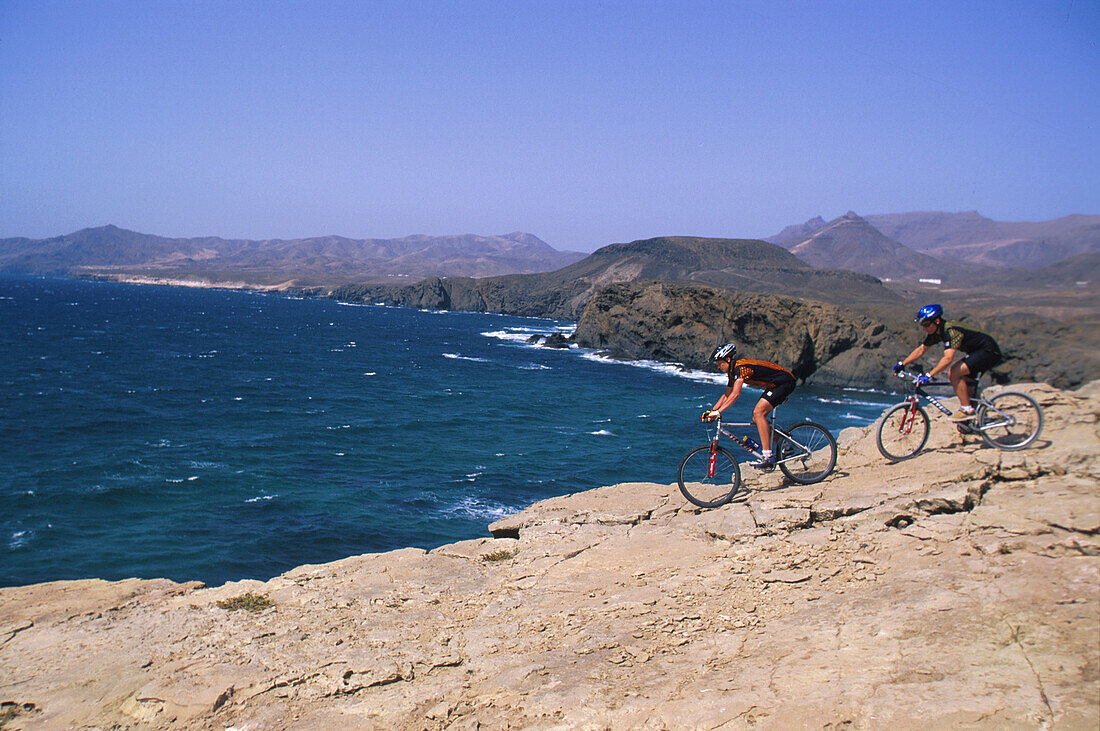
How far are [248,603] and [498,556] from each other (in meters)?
3.44

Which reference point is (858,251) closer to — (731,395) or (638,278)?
(638,278)

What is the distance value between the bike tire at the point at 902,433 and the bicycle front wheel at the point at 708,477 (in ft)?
8.28

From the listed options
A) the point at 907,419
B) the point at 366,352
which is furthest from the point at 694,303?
the point at 907,419

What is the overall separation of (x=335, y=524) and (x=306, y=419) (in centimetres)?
1642

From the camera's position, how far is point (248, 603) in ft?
27.7

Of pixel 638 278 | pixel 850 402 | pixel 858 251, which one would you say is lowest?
pixel 850 402

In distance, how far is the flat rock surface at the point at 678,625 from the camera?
521 cm

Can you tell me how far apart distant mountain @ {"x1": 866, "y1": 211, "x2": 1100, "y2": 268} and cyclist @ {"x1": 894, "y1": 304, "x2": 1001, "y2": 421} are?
141 cm

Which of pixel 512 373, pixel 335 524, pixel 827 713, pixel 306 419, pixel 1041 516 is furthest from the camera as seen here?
pixel 512 373

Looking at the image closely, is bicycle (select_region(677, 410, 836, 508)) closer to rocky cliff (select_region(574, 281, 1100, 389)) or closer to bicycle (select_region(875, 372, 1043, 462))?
bicycle (select_region(875, 372, 1043, 462))

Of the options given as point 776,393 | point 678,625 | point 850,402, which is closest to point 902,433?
point 776,393

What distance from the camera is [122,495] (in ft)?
75.5

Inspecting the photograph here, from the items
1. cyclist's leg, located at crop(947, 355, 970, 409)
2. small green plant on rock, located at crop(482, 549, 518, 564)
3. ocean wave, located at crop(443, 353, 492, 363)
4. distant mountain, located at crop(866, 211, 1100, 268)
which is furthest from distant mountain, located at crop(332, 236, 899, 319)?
small green plant on rock, located at crop(482, 549, 518, 564)

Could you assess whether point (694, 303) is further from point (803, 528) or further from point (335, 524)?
point (803, 528)
